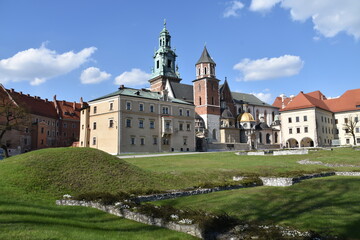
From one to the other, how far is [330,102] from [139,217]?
93.4 metres

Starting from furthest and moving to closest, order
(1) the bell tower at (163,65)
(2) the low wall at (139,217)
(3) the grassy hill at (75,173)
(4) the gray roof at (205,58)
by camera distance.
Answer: (1) the bell tower at (163,65) → (4) the gray roof at (205,58) → (3) the grassy hill at (75,173) → (2) the low wall at (139,217)

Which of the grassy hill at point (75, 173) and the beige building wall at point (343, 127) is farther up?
the beige building wall at point (343, 127)

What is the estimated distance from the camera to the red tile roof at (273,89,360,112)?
81469 millimetres

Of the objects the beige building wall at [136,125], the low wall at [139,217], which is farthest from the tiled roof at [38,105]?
the low wall at [139,217]

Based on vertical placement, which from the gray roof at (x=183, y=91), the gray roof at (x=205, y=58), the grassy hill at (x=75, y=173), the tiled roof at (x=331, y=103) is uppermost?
the gray roof at (x=205, y=58)

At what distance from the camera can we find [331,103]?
300ft

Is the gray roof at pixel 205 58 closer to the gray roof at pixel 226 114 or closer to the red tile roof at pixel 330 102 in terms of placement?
the gray roof at pixel 226 114

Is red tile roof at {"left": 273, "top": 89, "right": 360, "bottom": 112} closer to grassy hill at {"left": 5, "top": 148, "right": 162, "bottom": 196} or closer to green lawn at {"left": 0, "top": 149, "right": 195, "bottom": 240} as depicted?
grassy hill at {"left": 5, "top": 148, "right": 162, "bottom": 196}

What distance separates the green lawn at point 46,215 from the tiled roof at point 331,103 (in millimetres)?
72271

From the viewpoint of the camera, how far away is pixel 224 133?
82.1 m

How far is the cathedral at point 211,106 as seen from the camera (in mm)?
80062

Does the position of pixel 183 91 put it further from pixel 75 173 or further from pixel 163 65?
pixel 75 173

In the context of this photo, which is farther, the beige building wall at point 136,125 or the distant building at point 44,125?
the distant building at point 44,125

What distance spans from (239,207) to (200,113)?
6958 centimetres
